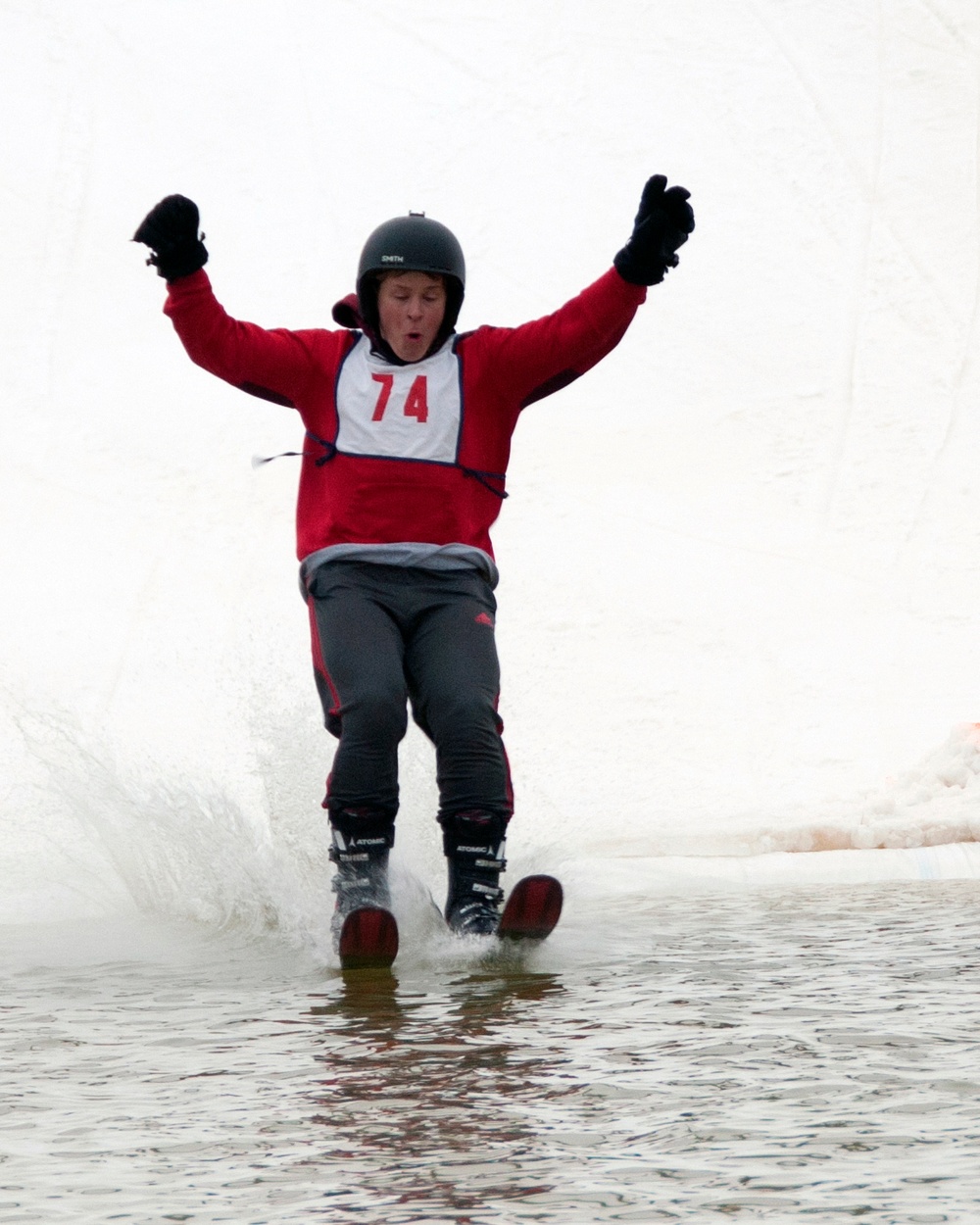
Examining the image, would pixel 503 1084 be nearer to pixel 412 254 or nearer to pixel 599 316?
pixel 599 316

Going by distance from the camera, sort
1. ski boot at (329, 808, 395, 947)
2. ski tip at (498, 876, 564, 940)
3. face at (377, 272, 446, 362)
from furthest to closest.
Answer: face at (377, 272, 446, 362)
ski boot at (329, 808, 395, 947)
ski tip at (498, 876, 564, 940)

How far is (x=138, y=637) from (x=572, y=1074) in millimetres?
6785

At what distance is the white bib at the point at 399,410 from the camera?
4.02 m

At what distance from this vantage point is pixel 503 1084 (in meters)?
2.23

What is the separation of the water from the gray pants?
355mm

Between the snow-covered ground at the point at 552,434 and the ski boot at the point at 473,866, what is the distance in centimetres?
55

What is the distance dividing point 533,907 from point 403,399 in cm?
123

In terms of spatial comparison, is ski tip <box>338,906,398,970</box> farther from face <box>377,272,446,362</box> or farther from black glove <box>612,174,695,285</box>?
black glove <box>612,174,695,285</box>

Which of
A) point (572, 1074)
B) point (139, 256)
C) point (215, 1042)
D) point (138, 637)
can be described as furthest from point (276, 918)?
point (139, 256)

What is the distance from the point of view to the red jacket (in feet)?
13.1

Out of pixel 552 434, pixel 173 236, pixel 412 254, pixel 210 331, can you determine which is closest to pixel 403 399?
pixel 412 254

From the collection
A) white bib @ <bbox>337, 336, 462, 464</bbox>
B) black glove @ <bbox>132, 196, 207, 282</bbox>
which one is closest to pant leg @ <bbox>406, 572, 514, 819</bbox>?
white bib @ <bbox>337, 336, 462, 464</bbox>

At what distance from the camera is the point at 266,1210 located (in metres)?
1.71

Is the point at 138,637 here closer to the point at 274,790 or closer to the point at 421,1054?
the point at 274,790
